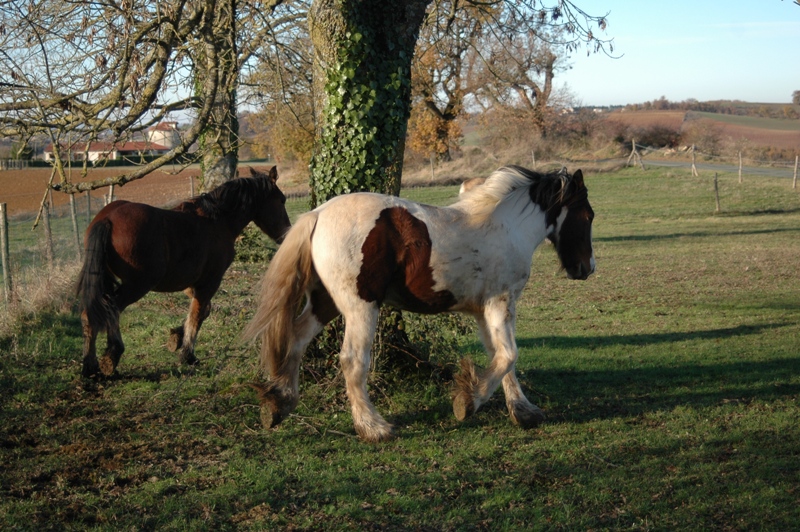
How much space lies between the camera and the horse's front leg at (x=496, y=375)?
5.84 meters

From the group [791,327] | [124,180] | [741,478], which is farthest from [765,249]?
[124,180]

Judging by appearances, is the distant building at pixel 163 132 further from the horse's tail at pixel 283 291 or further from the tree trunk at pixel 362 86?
the horse's tail at pixel 283 291

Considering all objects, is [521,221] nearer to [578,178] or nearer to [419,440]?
[578,178]

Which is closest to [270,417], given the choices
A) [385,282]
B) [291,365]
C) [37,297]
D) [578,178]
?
[291,365]

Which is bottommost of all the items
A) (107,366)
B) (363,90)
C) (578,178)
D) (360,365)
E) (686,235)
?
(686,235)

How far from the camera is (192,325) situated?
855cm

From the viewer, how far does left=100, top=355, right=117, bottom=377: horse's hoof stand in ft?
24.0

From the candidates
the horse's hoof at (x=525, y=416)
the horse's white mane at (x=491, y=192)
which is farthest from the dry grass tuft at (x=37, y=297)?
the horse's hoof at (x=525, y=416)

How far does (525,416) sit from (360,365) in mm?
1518

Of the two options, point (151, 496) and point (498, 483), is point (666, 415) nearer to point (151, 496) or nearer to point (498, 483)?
point (498, 483)

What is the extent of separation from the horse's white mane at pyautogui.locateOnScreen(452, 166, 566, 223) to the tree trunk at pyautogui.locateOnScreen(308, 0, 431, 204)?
107 centimetres

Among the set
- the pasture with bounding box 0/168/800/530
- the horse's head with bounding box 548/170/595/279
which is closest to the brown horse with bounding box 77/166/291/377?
the pasture with bounding box 0/168/800/530

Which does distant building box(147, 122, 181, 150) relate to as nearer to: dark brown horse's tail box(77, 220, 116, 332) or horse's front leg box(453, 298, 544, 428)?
dark brown horse's tail box(77, 220, 116, 332)

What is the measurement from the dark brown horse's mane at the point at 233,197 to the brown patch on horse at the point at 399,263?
360cm
